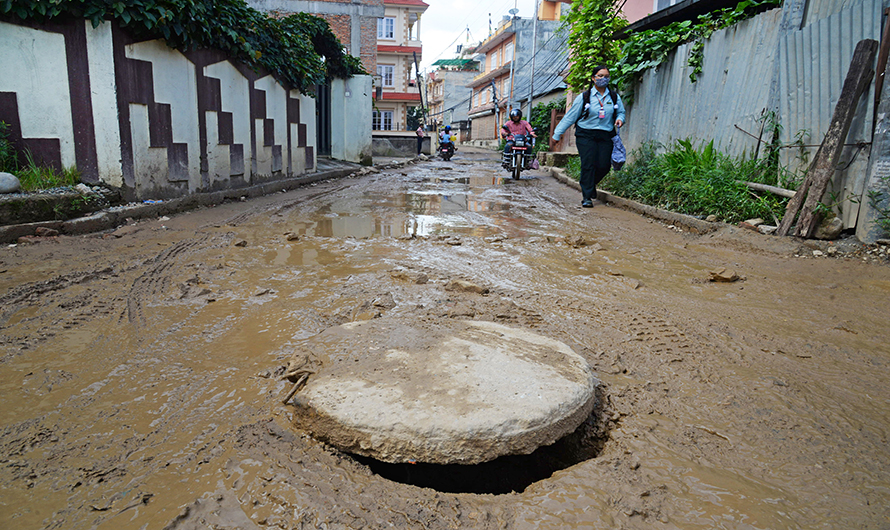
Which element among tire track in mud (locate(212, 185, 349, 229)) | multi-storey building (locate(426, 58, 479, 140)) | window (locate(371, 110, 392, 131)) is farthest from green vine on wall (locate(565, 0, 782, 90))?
multi-storey building (locate(426, 58, 479, 140))

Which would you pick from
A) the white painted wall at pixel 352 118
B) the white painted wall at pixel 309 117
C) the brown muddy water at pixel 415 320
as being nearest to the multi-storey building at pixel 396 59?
the white painted wall at pixel 352 118

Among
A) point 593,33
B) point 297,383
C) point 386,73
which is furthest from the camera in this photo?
point 386,73

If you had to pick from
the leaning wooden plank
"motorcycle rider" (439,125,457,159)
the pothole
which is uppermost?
"motorcycle rider" (439,125,457,159)

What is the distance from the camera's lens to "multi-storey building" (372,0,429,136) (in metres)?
33.5

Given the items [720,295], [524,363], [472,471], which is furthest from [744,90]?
[472,471]

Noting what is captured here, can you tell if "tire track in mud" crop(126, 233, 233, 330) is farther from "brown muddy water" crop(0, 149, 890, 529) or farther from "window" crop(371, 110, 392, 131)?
"window" crop(371, 110, 392, 131)

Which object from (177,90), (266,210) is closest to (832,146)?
(266,210)

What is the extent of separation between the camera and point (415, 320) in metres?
2.70

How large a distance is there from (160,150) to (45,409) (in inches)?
201

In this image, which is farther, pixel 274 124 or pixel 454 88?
pixel 454 88

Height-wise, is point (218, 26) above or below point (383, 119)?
below

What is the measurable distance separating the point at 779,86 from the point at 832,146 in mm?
1303

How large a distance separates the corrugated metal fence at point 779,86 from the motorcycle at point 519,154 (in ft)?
13.5

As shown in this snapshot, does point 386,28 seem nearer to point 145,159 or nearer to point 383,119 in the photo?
point 383,119
